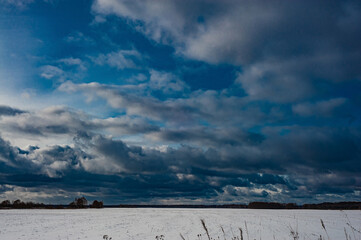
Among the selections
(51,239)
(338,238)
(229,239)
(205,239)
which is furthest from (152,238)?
(338,238)

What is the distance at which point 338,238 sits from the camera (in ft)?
108

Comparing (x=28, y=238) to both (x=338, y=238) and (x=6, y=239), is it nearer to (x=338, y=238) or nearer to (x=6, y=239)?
(x=6, y=239)

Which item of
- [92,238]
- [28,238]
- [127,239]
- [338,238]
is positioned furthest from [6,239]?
[338,238]

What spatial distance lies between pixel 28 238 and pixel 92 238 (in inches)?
294

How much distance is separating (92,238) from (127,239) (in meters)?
4.53

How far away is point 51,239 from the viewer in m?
33.3

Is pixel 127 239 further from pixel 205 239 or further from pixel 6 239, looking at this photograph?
pixel 6 239

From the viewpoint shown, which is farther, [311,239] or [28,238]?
[28,238]

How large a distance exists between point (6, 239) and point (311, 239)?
111 ft

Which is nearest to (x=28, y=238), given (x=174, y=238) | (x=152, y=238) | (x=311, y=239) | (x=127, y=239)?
(x=127, y=239)

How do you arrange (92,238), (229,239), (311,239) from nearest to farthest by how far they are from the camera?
(229,239), (311,239), (92,238)

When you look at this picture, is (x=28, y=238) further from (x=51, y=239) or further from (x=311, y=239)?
(x=311, y=239)

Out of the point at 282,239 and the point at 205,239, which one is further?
the point at 282,239

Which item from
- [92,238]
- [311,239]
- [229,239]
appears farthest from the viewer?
[92,238]
